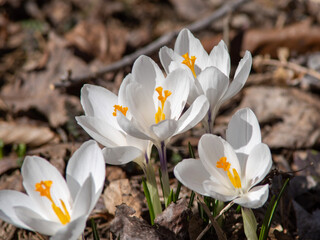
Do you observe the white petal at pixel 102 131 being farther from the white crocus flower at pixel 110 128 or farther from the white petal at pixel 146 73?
the white petal at pixel 146 73

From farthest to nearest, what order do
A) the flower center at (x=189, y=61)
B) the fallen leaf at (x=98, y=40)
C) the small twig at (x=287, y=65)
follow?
the fallen leaf at (x=98, y=40) < the small twig at (x=287, y=65) < the flower center at (x=189, y=61)

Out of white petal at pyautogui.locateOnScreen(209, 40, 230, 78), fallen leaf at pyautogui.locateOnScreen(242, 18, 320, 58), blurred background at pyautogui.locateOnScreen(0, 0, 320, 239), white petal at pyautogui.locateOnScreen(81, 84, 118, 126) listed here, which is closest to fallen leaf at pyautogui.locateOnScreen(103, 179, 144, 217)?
blurred background at pyautogui.locateOnScreen(0, 0, 320, 239)

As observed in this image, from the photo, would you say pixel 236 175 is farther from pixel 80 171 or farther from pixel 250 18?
pixel 250 18

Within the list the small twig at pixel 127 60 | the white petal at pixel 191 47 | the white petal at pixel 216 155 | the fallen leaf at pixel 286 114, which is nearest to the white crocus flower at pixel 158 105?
the white petal at pixel 216 155

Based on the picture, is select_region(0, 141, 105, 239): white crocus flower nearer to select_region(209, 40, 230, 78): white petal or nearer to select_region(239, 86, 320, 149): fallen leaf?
select_region(209, 40, 230, 78): white petal

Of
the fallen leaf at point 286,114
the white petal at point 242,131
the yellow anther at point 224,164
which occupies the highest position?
the white petal at point 242,131

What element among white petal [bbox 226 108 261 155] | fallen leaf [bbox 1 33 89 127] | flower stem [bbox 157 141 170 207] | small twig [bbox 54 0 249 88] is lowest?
fallen leaf [bbox 1 33 89 127]
